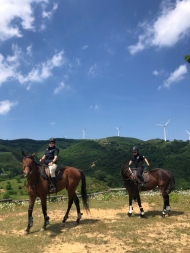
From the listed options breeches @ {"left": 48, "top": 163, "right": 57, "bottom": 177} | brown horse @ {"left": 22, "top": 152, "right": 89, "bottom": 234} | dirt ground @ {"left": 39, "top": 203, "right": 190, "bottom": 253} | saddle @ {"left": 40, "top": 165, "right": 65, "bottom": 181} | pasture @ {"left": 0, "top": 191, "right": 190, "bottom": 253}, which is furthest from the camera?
breeches @ {"left": 48, "top": 163, "right": 57, "bottom": 177}

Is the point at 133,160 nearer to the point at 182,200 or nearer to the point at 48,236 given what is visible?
the point at 48,236

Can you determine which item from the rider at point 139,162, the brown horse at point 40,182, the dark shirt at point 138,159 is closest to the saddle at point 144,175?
the rider at point 139,162

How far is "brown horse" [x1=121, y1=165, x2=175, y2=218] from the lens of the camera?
1242 cm

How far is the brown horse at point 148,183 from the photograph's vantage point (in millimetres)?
12422

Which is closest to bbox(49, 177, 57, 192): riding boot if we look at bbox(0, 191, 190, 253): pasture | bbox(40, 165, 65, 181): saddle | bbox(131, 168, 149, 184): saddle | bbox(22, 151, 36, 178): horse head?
bbox(40, 165, 65, 181): saddle

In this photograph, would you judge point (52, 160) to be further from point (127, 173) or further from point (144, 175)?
point (144, 175)

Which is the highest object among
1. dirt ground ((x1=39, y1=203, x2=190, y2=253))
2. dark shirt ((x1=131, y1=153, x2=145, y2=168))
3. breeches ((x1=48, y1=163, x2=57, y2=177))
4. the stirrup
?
dark shirt ((x1=131, y1=153, x2=145, y2=168))

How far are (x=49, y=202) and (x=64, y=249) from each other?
1137 cm

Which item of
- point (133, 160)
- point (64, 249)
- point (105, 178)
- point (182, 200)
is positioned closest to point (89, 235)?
point (64, 249)

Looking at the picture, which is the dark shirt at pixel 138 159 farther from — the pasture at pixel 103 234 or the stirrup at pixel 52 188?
the stirrup at pixel 52 188

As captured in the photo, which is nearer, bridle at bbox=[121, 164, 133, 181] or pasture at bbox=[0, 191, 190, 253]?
pasture at bbox=[0, 191, 190, 253]

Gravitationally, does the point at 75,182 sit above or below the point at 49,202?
above

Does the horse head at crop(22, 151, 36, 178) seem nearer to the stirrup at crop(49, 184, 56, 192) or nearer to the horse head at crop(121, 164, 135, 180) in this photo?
the stirrup at crop(49, 184, 56, 192)

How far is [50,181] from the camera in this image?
1060 centimetres
